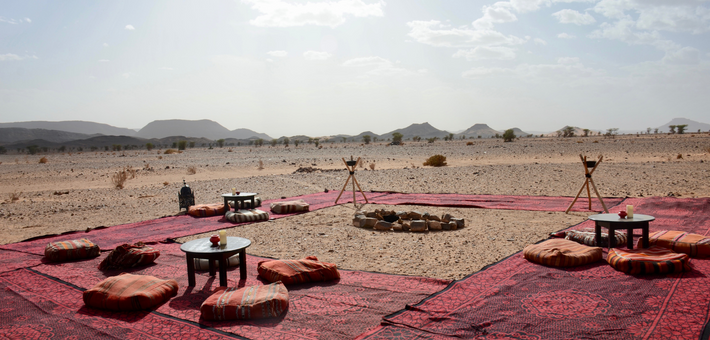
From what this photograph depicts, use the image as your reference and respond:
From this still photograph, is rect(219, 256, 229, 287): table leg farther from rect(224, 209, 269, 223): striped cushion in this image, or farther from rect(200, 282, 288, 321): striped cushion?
rect(224, 209, 269, 223): striped cushion

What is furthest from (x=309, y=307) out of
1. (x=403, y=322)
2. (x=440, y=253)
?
(x=440, y=253)

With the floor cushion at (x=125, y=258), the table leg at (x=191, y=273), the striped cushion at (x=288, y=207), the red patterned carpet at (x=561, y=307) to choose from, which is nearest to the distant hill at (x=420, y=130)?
the striped cushion at (x=288, y=207)

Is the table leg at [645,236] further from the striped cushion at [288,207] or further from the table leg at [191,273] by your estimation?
the striped cushion at [288,207]

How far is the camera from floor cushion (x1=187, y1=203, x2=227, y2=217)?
362 inches

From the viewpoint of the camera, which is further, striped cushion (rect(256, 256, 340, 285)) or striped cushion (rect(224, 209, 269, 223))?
striped cushion (rect(224, 209, 269, 223))

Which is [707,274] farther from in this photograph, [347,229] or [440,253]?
[347,229]

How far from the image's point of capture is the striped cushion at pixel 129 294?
12.7 ft

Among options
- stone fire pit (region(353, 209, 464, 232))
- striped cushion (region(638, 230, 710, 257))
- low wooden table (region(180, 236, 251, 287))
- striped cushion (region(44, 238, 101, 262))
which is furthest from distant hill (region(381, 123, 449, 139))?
low wooden table (region(180, 236, 251, 287))

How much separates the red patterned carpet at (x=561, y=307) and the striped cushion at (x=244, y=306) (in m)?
0.87

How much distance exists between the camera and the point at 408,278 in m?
4.64

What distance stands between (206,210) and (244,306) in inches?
239

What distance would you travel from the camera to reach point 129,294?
3.92m

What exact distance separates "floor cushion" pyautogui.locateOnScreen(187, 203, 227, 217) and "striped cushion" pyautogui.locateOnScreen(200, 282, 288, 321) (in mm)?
5719

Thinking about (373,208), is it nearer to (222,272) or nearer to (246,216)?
(246,216)
